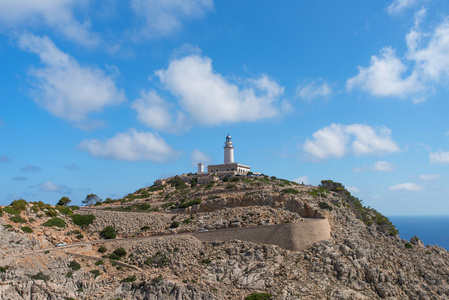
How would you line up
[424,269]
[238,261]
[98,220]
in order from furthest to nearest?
[98,220] → [424,269] → [238,261]

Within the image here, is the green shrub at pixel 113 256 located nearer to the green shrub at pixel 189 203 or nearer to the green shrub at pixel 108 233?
the green shrub at pixel 108 233

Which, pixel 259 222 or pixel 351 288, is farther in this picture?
pixel 259 222

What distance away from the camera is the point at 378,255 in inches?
1559

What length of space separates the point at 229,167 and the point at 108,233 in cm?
4196

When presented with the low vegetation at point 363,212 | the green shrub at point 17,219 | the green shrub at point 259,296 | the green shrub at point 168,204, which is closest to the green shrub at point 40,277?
the green shrub at point 17,219

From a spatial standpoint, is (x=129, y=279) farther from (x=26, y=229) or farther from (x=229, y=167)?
(x=229, y=167)

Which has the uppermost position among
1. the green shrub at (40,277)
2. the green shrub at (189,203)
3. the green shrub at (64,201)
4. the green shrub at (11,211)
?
the green shrub at (64,201)

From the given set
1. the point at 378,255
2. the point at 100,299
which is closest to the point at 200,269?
the point at 100,299

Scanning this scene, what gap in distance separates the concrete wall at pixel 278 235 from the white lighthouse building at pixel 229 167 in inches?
1620

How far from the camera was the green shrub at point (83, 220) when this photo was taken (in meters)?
44.9

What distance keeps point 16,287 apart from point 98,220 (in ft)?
62.3

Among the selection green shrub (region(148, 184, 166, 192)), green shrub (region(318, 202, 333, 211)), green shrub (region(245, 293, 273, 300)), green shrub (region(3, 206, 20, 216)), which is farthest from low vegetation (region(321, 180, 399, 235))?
green shrub (region(3, 206, 20, 216))

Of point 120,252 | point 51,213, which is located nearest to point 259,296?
point 120,252

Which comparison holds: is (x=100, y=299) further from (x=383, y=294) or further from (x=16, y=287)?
(x=383, y=294)
